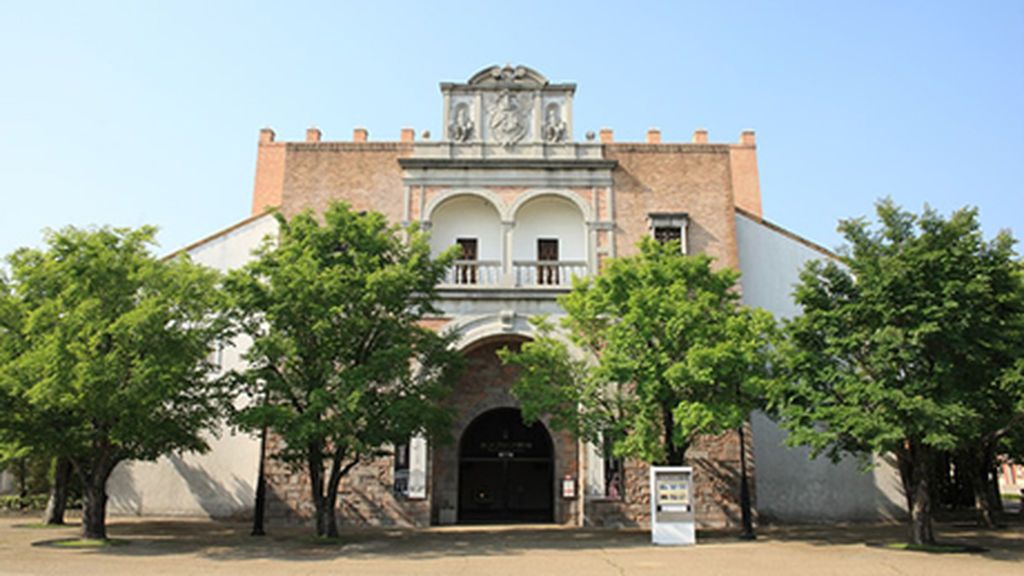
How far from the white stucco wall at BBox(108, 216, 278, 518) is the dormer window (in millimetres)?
13554

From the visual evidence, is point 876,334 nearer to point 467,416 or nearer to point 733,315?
point 733,315

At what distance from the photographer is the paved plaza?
1346 centimetres

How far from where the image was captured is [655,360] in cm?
1772

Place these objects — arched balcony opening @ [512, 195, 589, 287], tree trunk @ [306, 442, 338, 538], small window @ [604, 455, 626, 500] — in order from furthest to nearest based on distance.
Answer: arched balcony opening @ [512, 195, 589, 287], small window @ [604, 455, 626, 500], tree trunk @ [306, 442, 338, 538]

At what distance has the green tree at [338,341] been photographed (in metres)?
16.9

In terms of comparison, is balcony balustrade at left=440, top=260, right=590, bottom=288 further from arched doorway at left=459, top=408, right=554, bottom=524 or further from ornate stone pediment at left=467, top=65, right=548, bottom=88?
ornate stone pediment at left=467, top=65, right=548, bottom=88

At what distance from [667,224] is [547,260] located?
3.91m

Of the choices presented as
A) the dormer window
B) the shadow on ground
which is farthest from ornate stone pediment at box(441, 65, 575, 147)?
the shadow on ground

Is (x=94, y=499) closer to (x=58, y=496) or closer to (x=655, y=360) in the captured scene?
(x=58, y=496)

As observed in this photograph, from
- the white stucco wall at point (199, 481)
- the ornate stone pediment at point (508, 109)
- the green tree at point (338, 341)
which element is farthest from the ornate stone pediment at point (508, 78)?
the white stucco wall at point (199, 481)

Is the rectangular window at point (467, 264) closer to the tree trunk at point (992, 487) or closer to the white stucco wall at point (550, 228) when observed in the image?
the white stucco wall at point (550, 228)

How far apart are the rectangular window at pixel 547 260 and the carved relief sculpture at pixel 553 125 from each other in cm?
329

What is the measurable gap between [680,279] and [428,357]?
6441mm

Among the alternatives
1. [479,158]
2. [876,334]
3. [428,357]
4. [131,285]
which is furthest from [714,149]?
[131,285]
